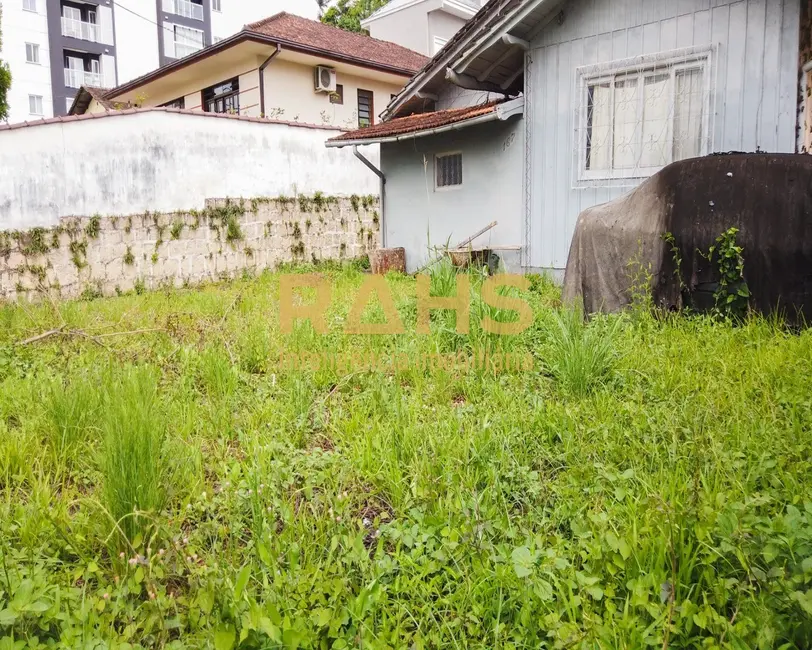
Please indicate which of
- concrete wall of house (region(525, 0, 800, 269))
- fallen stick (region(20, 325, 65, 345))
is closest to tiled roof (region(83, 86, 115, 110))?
concrete wall of house (region(525, 0, 800, 269))

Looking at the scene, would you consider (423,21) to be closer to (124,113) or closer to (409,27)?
(409,27)

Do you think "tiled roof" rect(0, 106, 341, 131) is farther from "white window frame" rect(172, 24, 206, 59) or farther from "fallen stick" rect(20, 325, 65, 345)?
"white window frame" rect(172, 24, 206, 59)

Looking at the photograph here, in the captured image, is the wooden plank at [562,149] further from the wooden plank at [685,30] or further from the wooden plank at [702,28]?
the wooden plank at [702,28]

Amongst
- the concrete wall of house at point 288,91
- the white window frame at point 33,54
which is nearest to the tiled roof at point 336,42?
the concrete wall of house at point 288,91

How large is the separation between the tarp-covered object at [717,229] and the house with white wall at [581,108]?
7.45 ft

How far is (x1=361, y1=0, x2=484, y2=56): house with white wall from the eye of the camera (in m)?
21.5

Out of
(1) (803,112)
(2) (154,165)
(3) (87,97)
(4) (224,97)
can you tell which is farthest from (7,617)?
(3) (87,97)

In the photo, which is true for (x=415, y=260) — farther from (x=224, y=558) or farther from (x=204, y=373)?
(x=224, y=558)

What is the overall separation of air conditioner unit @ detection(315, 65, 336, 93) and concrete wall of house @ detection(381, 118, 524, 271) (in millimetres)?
7582

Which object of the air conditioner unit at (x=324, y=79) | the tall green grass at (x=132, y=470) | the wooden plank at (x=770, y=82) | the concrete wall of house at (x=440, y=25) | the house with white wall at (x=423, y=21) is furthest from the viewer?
the concrete wall of house at (x=440, y=25)

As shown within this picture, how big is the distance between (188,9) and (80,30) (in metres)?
6.13

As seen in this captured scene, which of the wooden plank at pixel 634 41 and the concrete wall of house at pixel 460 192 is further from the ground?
the wooden plank at pixel 634 41

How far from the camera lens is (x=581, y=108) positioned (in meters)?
8.14

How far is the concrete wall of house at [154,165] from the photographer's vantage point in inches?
370
